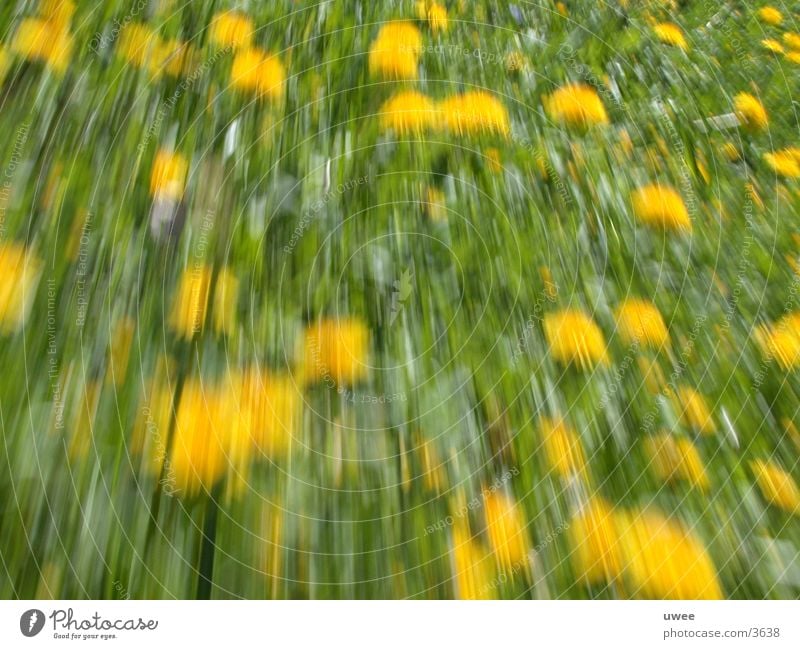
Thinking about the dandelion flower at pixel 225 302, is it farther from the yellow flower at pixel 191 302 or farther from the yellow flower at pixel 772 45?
the yellow flower at pixel 772 45

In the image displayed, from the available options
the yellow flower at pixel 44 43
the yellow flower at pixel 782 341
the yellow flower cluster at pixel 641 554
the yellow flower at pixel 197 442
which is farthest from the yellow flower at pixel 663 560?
the yellow flower at pixel 44 43

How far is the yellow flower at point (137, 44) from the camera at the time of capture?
1.26 meters

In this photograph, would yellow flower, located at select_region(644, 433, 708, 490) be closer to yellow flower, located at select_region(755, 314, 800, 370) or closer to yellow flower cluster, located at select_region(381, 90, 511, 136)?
yellow flower, located at select_region(755, 314, 800, 370)

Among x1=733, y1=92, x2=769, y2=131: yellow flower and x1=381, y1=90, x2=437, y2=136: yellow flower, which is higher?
x1=733, y1=92, x2=769, y2=131: yellow flower

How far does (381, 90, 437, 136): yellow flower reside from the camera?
1.31 meters

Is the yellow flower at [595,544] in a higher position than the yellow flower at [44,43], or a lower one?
lower

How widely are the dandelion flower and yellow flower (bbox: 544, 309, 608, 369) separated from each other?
544 millimetres

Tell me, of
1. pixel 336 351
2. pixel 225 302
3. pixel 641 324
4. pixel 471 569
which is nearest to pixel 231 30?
pixel 225 302

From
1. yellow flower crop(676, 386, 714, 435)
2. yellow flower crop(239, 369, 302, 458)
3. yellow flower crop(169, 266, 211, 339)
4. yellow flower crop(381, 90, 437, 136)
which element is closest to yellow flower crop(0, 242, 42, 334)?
yellow flower crop(169, 266, 211, 339)

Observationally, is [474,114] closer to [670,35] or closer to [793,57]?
[670,35]

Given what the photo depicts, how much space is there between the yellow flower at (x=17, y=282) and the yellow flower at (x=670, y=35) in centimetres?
139

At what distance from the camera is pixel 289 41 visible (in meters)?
1.34

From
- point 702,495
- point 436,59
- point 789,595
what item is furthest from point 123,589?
point 436,59
